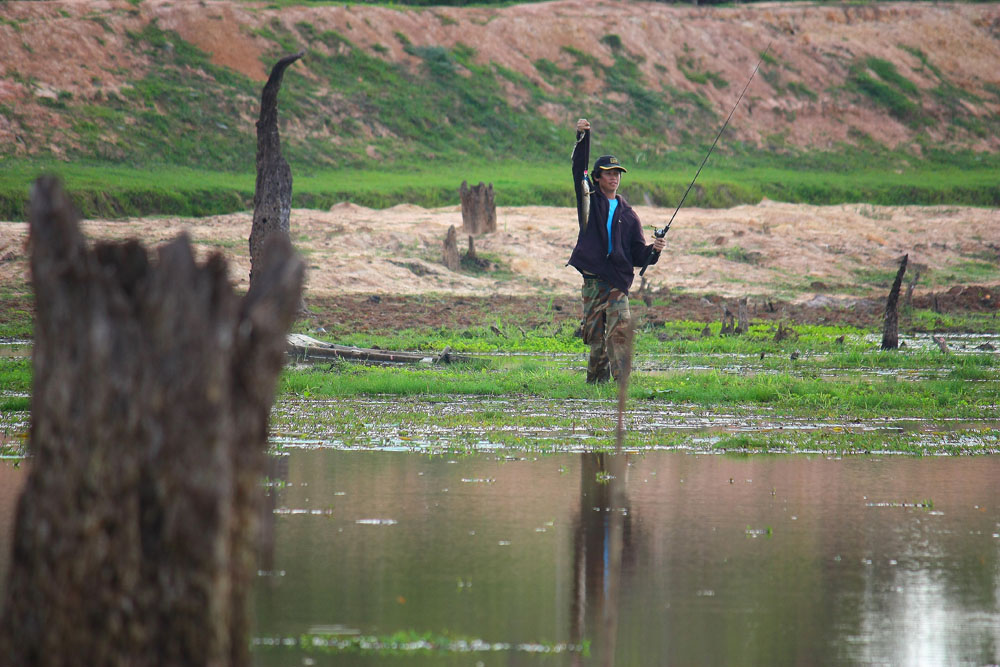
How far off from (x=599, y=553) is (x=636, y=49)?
192ft

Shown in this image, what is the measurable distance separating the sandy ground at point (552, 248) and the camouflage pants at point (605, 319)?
11.2 meters

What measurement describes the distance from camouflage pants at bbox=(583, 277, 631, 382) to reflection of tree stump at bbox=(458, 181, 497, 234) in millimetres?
16801

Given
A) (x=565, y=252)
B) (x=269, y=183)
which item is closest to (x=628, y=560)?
(x=269, y=183)

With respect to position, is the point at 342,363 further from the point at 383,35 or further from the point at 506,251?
the point at 383,35

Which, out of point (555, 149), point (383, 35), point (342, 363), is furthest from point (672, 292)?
point (383, 35)

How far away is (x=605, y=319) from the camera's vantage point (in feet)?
42.8

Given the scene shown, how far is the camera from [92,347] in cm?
345

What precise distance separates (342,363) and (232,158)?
29.0m

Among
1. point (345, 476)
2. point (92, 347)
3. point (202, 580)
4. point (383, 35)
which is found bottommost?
point (345, 476)

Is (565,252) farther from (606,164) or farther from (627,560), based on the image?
(627,560)

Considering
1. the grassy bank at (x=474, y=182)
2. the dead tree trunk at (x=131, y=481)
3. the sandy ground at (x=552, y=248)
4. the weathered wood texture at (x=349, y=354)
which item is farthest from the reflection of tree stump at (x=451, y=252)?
the dead tree trunk at (x=131, y=481)

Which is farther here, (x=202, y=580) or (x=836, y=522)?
(x=836, y=522)

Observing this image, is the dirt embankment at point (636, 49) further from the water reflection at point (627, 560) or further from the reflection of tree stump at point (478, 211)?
the water reflection at point (627, 560)

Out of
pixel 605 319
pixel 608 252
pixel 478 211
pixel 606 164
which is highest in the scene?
pixel 606 164
